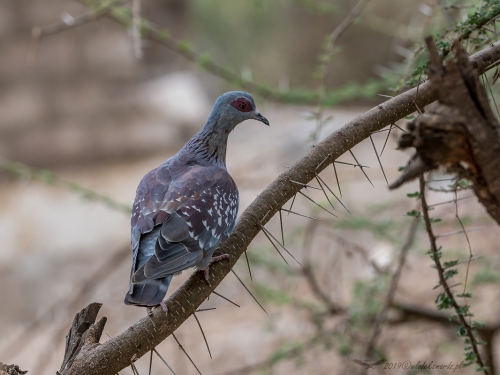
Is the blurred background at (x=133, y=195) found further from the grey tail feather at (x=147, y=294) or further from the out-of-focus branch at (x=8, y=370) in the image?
the out-of-focus branch at (x=8, y=370)

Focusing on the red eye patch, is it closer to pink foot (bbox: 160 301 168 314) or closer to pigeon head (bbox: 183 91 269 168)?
pigeon head (bbox: 183 91 269 168)

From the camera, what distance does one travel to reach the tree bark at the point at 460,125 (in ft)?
3.28

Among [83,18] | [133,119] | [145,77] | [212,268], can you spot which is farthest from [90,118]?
[212,268]

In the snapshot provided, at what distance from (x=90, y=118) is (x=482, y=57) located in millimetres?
7492

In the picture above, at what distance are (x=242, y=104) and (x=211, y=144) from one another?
203mm

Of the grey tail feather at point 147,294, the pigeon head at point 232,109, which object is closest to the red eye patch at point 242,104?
the pigeon head at point 232,109

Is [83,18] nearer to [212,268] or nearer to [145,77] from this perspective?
[212,268]

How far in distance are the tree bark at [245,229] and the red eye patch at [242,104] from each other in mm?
703

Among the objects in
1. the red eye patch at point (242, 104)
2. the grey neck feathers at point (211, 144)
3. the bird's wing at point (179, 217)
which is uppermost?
the red eye patch at point (242, 104)

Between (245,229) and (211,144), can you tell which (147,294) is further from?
(211,144)

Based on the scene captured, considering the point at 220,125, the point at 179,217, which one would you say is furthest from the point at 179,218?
the point at 220,125

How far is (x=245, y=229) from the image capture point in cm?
166

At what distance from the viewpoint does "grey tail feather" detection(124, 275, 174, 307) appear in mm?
1500

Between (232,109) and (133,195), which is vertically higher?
(133,195)
